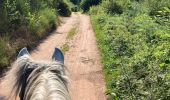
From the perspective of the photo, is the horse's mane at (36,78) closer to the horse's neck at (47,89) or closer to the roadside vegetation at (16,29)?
the horse's neck at (47,89)

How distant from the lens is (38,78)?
316 cm

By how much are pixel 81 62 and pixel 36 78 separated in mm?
7666

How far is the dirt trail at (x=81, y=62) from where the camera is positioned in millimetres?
8078

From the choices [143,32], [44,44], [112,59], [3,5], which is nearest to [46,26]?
[44,44]

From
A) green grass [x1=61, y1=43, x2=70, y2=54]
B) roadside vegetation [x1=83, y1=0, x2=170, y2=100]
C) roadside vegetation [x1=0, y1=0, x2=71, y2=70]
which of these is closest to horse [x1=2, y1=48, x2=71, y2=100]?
roadside vegetation [x1=83, y1=0, x2=170, y2=100]

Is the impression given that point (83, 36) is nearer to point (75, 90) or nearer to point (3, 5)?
point (3, 5)

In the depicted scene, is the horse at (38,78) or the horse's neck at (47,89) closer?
the horse's neck at (47,89)

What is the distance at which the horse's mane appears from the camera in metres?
2.93

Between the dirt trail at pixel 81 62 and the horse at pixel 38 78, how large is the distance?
1500mm

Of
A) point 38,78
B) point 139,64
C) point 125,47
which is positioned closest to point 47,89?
point 38,78

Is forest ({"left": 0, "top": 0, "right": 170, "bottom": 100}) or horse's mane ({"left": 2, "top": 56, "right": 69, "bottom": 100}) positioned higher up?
horse's mane ({"left": 2, "top": 56, "right": 69, "bottom": 100})

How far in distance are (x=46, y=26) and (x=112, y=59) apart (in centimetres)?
716

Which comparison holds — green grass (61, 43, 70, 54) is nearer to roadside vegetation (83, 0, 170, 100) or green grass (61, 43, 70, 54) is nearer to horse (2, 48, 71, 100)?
roadside vegetation (83, 0, 170, 100)

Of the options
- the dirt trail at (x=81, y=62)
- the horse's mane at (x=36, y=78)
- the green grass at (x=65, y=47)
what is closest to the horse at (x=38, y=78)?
the horse's mane at (x=36, y=78)
